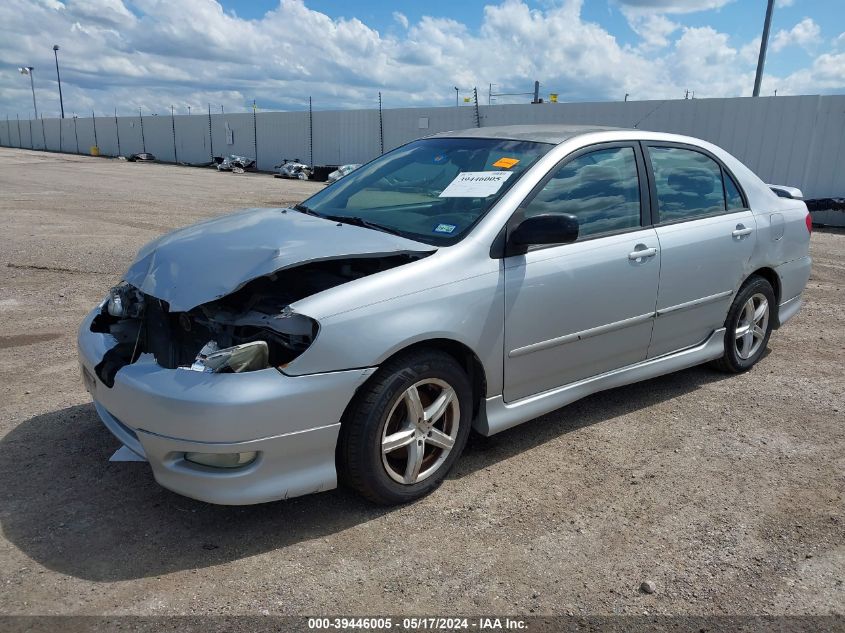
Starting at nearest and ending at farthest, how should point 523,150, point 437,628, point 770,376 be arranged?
point 437,628 → point 523,150 → point 770,376

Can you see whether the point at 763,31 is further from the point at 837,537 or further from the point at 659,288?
the point at 837,537

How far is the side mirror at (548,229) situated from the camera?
3.19 metres

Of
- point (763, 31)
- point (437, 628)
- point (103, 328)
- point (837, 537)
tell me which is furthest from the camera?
point (763, 31)

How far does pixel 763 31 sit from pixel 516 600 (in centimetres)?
1839

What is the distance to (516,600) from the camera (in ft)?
8.39

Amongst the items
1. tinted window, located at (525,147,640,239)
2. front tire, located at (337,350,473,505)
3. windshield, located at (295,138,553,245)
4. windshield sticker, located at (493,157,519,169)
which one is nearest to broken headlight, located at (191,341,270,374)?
front tire, located at (337,350,473,505)

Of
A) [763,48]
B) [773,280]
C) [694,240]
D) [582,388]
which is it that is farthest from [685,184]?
[763,48]

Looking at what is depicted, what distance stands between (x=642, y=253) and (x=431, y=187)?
1269 millimetres

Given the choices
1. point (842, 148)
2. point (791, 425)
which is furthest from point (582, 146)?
point (842, 148)

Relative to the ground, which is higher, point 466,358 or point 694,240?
point 694,240

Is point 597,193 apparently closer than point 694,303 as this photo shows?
Yes

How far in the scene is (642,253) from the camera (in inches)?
153

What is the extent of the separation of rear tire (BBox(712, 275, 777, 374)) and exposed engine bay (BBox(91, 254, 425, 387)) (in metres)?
2.75

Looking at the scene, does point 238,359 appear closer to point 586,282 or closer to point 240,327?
point 240,327
